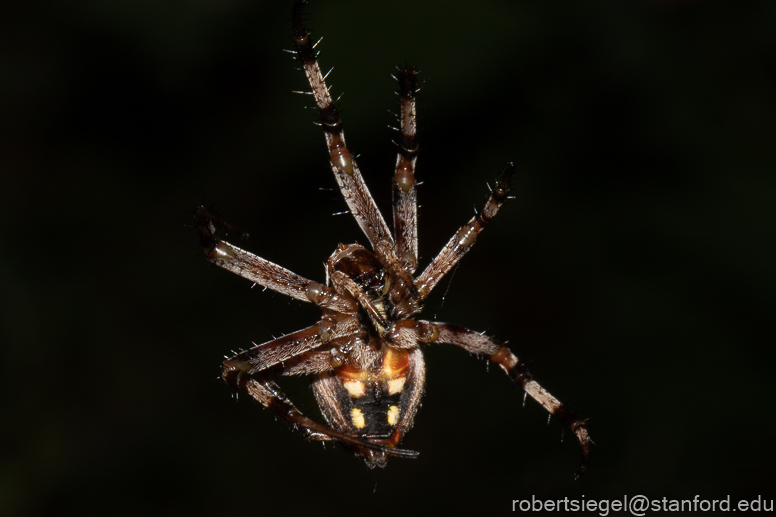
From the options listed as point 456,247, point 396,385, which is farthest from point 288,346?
point 456,247

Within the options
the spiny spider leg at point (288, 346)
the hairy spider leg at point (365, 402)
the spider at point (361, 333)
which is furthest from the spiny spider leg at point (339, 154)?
the hairy spider leg at point (365, 402)

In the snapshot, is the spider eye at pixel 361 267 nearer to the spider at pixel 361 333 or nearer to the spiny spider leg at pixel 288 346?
the spider at pixel 361 333

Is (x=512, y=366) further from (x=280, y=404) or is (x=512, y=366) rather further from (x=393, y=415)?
(x=280, y=404)

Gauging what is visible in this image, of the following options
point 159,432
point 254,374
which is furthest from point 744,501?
point 159,432

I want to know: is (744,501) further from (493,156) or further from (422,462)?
(493,156)

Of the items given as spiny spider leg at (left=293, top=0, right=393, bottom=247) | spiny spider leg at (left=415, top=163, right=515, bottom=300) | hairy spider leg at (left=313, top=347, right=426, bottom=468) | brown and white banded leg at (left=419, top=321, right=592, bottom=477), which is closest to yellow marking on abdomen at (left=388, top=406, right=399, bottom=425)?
hairy spider leg at (left=313, top=347, right=426, bottom=468)

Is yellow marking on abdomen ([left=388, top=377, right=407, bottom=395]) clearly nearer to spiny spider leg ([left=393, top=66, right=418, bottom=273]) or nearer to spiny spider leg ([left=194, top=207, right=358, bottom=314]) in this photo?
spiny spider leg ([left=194, top=207, right=358, bottom=314])
